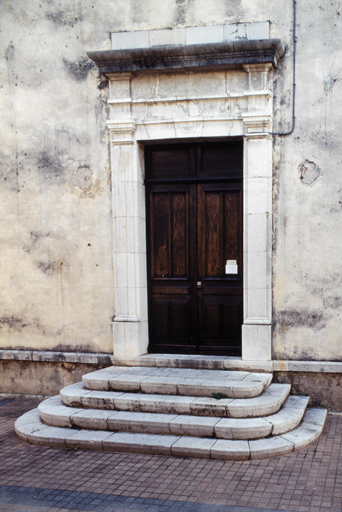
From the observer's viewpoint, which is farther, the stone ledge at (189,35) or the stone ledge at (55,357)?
the stone ledge at (55,357)

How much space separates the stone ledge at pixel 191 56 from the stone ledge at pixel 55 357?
376cm

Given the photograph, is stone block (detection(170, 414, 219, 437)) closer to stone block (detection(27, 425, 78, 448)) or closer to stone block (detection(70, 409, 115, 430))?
stone block (detection(70, 409, 115, 430))

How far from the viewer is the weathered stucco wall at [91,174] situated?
6059 millimetres

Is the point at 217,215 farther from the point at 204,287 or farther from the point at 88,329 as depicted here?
the point at 88,329

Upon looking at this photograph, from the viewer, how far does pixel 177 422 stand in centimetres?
513

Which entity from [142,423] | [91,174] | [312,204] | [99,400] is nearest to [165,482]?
[142,423]

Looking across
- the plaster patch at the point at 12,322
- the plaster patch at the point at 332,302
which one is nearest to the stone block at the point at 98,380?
the plaster patch at the point at 12,322

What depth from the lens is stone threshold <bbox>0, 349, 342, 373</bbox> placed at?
610 cm

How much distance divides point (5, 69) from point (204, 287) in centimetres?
410

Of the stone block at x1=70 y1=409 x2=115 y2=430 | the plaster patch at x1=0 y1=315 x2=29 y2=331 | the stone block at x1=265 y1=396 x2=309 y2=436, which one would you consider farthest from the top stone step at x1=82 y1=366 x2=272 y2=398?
the plaster patch at x1=0 y1=315 x2=29 y2=331

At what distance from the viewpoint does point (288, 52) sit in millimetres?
6090

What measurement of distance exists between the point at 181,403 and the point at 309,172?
3.13 meters

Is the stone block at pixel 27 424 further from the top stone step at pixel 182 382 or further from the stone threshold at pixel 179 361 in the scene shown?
the stone threshold at pixel 179 361

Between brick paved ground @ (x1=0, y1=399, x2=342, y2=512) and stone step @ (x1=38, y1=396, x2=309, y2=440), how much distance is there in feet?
1.06
